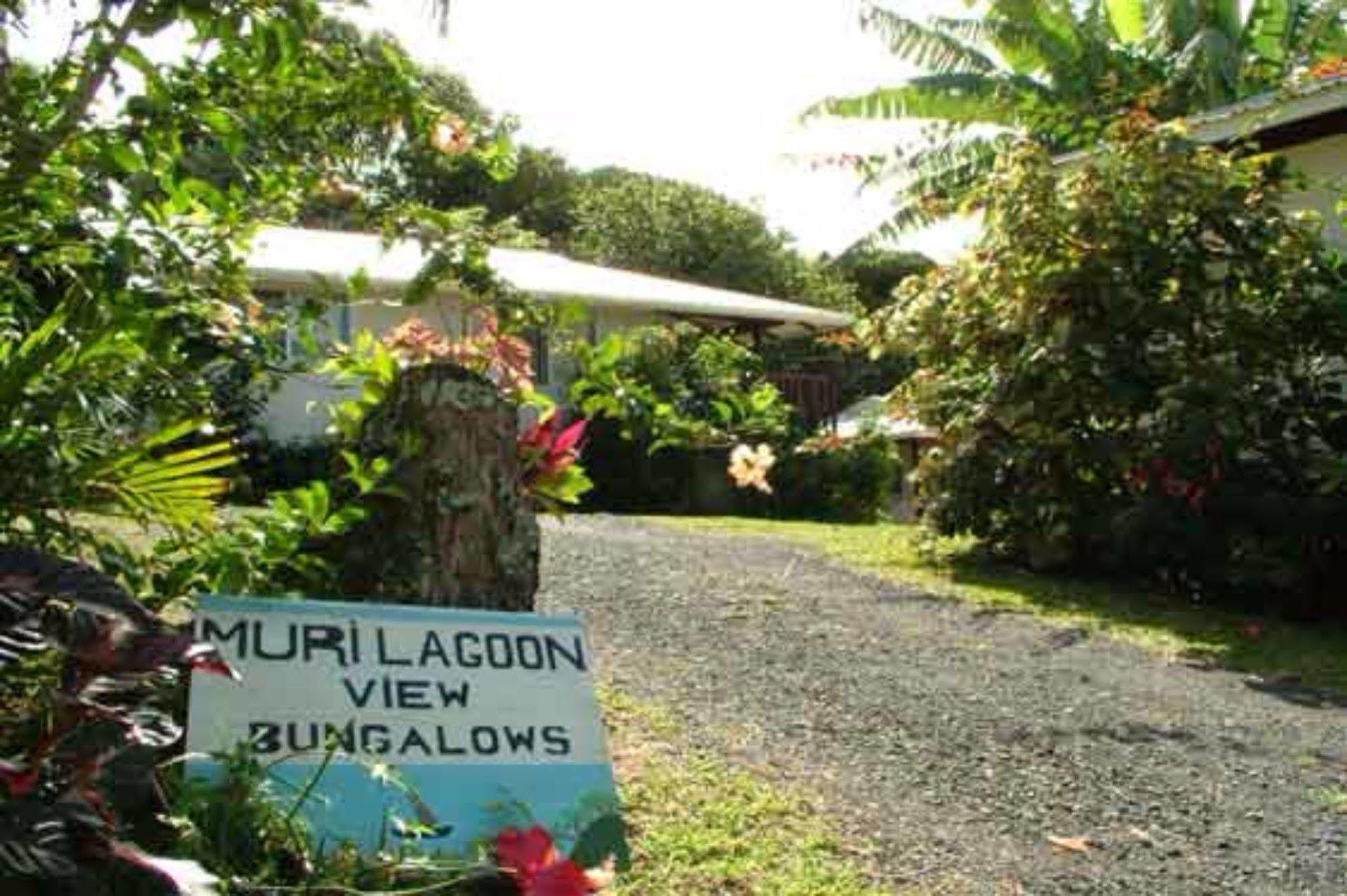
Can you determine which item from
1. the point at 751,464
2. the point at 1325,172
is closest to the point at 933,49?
the point at 1325,172

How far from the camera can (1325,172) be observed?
11.6 metres

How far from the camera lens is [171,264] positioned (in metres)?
3.59

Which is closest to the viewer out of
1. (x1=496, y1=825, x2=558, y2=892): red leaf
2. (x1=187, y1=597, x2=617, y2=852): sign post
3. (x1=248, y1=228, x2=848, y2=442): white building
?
(x1=496, y1=825, x2=558, y2=892): red leaf

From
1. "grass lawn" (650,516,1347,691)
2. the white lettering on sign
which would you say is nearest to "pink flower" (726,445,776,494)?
the white lettering on sign

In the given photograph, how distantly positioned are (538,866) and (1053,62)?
1844 centimetres

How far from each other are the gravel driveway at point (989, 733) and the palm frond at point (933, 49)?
13192mm

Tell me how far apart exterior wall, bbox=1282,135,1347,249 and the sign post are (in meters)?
9.58

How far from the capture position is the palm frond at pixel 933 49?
64.7 ft

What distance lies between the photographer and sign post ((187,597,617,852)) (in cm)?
306

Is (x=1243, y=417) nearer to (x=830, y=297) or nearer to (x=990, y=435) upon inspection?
(x=990, y=435)

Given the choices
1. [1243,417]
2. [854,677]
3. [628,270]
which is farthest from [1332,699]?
[628,270]

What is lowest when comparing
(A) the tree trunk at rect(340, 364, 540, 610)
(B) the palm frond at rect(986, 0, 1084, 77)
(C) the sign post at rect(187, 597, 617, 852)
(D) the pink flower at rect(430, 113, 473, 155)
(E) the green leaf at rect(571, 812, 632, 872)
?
(E) the green leaf at rect(571, 812, 632, 872)

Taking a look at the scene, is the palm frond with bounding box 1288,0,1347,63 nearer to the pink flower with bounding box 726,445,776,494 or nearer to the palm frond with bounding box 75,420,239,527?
the pink flower with bounding box 726,445,776,494

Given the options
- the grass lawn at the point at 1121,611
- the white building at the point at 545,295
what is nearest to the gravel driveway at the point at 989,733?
the grass lawn at the point at 1121,611
